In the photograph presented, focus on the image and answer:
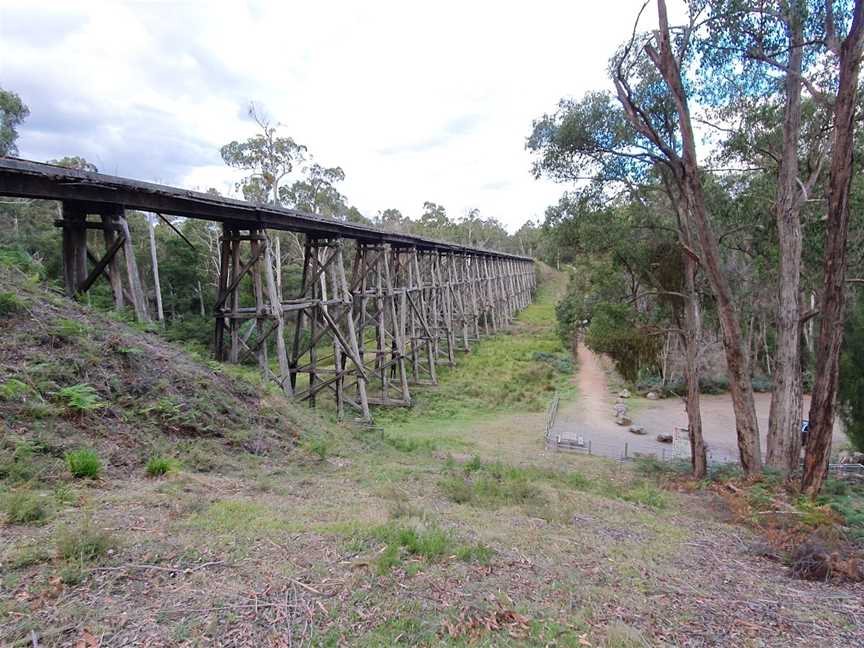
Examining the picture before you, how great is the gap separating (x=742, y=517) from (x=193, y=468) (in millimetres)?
5948

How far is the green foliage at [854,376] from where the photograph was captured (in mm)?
10570

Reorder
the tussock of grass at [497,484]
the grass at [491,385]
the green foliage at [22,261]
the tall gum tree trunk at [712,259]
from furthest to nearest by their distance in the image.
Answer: the grass at [491,385] < the tall gum tree trunk at [712,259] < the green foliage at [22,261] < the tussock of grass at [497,484]

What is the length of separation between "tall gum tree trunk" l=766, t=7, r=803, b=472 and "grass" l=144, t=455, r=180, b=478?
8.85 metres

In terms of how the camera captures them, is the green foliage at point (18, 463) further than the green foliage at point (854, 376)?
No

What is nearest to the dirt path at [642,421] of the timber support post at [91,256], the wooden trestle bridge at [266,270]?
the wooden trestle bridge at [266,270]

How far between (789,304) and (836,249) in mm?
2548

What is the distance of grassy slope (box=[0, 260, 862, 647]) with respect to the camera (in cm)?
218

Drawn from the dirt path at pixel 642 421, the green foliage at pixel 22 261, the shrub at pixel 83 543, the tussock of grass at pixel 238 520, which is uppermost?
the green foliage at pixel 22 261

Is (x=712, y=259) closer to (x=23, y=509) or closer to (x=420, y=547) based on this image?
(x=420, y=547)

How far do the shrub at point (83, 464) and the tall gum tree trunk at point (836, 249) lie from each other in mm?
7625

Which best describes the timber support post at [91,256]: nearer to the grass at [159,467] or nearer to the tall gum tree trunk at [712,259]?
the grass at [159,467]

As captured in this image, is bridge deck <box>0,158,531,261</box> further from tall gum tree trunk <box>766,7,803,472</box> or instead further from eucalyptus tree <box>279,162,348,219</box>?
eucalyptus tree <box>279,162,348,219</box>

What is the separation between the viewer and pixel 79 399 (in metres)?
4.16

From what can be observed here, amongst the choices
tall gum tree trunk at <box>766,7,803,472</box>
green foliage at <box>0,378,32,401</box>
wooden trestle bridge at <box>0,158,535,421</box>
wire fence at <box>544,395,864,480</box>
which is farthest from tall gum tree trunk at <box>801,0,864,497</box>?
green foliage at <box>0,378,32,401</box>
